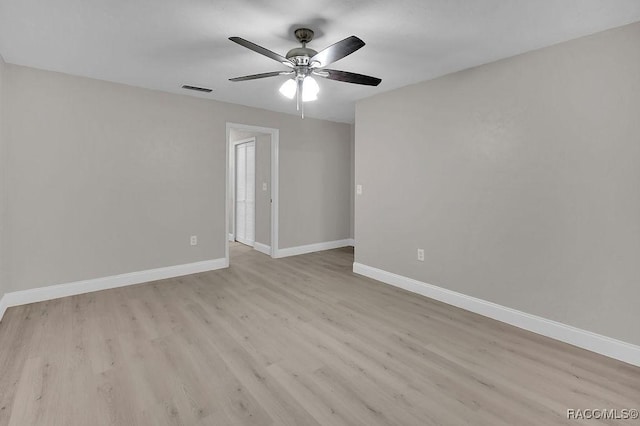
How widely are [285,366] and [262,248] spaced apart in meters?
3.58

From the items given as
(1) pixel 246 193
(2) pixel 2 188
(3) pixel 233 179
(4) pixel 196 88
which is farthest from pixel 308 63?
(3) pixel 233 179

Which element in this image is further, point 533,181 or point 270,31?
point 533,181

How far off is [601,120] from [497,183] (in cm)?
84

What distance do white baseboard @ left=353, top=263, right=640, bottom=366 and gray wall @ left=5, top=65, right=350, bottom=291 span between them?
282 cm

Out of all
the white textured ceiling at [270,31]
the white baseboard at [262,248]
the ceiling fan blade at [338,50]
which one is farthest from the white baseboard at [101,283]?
the ceiling fan blade at [338,50]

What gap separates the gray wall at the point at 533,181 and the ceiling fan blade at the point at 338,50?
1.67 m

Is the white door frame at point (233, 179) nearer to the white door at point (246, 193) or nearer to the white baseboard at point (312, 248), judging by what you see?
the white door at point (246, 193)

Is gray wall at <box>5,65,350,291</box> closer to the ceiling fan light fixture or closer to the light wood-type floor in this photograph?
the light wood-type floor

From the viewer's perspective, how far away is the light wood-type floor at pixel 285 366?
67.6 inches

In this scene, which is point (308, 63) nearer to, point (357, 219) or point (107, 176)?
point (357, 219)

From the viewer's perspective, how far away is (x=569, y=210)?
2.48m

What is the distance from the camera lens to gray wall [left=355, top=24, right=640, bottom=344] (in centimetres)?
226

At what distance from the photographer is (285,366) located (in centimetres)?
215

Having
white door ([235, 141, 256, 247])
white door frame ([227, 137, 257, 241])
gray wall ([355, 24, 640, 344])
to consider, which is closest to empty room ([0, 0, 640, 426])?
gray wall ([355, 24, 640, 344])
